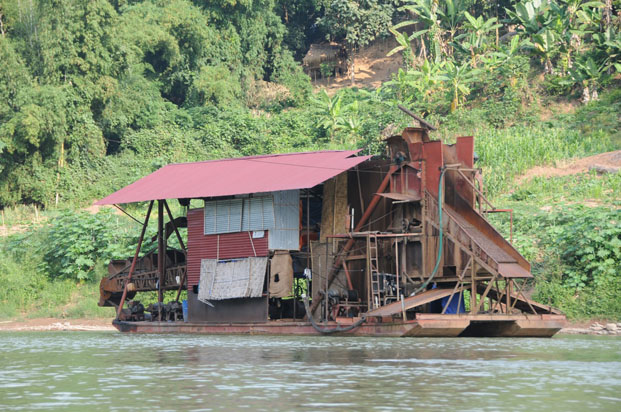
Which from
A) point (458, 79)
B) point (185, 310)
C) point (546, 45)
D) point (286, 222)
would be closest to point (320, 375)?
point (286, 222)

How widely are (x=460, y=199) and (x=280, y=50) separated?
36342mm

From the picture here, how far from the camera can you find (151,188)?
28938 millimetres

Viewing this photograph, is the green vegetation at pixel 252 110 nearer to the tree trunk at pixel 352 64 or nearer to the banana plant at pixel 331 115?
the banana plant at pixel 331 115

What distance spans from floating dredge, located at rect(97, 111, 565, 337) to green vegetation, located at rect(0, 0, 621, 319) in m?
4.93

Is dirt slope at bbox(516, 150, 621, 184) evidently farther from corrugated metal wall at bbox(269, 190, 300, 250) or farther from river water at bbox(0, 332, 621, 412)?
river water at bbox(0, 332, 621, 412)

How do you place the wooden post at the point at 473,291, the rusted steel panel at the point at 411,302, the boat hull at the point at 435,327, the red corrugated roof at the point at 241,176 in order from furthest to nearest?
1. the red corrugated roof at the point at 241,176
2. the wooden post at the point at 473,291
3. the rusted steel panel at the point at 411,302
4. the boat hull at the point at 435,327

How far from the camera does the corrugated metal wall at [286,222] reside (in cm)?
2661

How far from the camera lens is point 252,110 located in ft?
180

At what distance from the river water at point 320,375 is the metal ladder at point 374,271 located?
4.17 feet

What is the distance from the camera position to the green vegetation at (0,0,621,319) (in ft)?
111

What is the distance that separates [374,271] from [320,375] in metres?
10.2

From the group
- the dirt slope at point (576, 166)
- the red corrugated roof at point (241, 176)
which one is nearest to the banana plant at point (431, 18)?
the dirt slope at point (576, 166)

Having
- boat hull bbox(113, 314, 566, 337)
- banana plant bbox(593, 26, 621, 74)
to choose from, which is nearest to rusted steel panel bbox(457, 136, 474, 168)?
boat hull bbox(113, 314, 566, 337)

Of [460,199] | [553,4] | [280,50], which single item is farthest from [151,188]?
[280,50]
